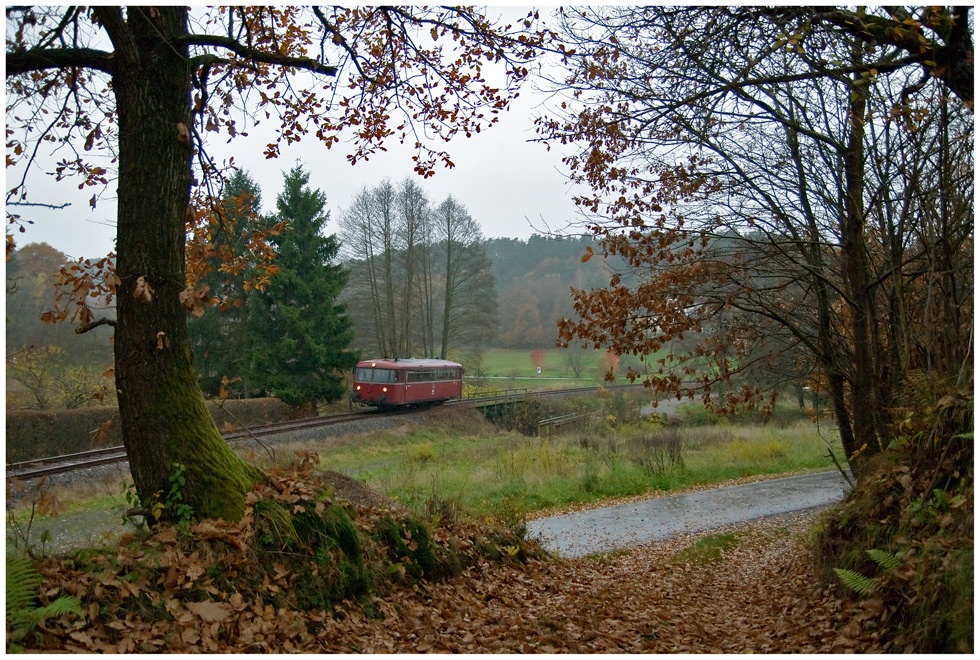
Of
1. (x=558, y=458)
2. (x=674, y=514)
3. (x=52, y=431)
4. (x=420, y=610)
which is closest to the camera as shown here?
(x=420, y=610)

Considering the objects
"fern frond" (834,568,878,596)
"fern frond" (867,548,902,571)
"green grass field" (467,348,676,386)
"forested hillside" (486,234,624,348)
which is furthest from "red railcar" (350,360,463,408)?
"fern frond" (867,548,902,571)

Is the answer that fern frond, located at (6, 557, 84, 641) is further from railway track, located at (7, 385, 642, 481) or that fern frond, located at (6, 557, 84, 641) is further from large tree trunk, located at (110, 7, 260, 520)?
railway track, located at (7, 385, 642, 481)

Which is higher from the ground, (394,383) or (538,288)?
(538,288)

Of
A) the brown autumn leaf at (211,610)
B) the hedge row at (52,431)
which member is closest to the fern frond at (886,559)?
the brown autumn leaf at (211,610)

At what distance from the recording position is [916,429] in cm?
508

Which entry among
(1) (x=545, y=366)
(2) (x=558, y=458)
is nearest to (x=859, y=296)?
(2) (x=558, y=458)

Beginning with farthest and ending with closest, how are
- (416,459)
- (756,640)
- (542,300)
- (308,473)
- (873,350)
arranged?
(542,300) → (416,459) → (873,350) → (308,473) → (756,640)

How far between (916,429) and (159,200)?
5.99 m

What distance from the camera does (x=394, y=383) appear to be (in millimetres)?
27547

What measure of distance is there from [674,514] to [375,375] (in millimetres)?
16397

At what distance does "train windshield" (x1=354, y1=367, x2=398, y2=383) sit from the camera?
2758 centimetres

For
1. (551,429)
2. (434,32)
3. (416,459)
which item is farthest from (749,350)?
(551,429)

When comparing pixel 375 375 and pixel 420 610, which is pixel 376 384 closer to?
pixel 375 375

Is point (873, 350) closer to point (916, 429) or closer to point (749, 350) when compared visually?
point (749, 350)
